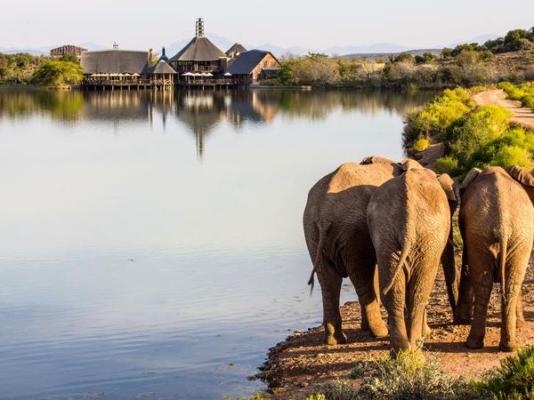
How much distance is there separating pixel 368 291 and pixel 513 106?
35.5 m

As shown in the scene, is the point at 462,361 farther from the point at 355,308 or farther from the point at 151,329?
the point at 151,329

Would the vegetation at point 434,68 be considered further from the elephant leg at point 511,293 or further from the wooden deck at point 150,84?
the elephant leg at point 511,293

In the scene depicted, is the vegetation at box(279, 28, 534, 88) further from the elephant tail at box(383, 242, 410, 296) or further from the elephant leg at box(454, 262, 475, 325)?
the elephant tail at box(383, 242, 410, 296)

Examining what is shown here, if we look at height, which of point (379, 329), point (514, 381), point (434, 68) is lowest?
point (379, 329)

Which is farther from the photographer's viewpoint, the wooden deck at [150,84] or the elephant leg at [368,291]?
the wooden deck at [150,84]

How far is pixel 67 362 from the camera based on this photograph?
1223cm

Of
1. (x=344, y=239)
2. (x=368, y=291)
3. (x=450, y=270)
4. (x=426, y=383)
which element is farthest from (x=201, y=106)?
(x=426, y=383)

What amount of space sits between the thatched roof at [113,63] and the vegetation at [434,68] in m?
19.2

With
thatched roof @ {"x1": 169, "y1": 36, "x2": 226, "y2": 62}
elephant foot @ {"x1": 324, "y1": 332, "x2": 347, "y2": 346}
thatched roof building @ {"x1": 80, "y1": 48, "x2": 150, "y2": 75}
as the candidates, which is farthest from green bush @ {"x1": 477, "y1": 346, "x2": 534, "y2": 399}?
thatched roof @ {"x1": 169, "y1": 36, "x2": 226, "y2": 62}

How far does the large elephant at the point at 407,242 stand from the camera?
367 inches

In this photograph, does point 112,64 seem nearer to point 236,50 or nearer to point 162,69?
point 162,69

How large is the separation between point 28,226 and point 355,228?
47.6 feet

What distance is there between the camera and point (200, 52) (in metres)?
115

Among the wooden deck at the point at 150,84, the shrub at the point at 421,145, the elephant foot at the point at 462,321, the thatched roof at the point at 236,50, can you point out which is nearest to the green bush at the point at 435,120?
the shrub at the point at 421,145
